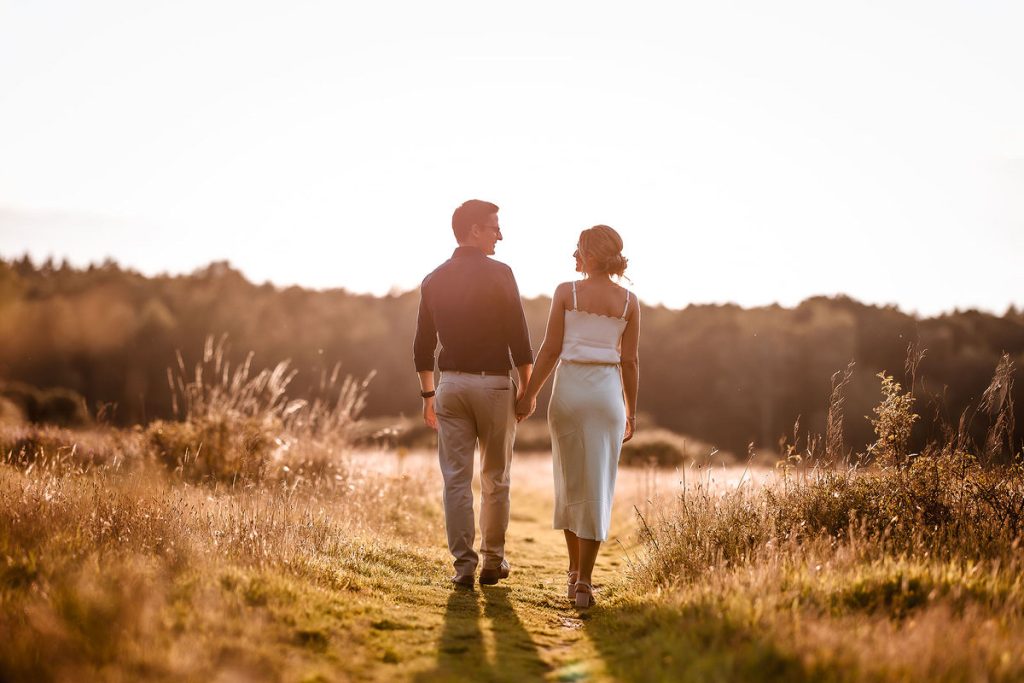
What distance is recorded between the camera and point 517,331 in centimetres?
646

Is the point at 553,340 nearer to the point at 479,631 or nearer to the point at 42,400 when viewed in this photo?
the point at 479,631

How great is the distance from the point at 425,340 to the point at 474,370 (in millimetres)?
616


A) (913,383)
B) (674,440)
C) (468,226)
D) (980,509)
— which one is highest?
(468,226)

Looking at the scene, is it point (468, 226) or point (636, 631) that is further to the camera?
point (468, 226)

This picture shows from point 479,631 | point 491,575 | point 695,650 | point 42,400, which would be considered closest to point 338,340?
point 42,400

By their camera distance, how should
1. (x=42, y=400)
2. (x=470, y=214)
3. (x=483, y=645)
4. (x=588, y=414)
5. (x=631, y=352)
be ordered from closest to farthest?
(x=483, y=645) → (x=588, y=414) → (x=631, y=352) → (x=470, y=214) → (x=42, y=400)

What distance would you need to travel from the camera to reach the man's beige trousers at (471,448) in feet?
20.7

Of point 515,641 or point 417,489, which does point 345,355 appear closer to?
point 417,489

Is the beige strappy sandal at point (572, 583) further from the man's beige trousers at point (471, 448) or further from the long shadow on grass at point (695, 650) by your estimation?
the long shadow on grass at point (695, 650)

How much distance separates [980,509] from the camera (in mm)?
6543

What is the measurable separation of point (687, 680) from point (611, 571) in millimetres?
4771

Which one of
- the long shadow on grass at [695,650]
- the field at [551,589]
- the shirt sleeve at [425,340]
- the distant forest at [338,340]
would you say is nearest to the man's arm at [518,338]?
the shirt sleeve at [425,340]

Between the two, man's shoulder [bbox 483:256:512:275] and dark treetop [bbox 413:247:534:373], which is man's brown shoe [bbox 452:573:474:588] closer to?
dark treetop [bbox 413:247:534:373]

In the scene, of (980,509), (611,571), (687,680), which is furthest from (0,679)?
(980,509)
